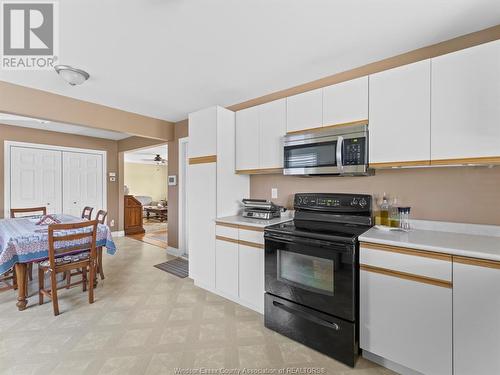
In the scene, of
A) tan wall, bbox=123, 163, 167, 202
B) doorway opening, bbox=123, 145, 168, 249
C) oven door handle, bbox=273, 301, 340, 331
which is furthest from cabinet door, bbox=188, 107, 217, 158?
tan wall, bbox=123, 163, 167, 202

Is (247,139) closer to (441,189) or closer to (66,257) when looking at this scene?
(441,189)

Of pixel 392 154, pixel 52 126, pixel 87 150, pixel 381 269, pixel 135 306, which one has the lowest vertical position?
pixel 135 306

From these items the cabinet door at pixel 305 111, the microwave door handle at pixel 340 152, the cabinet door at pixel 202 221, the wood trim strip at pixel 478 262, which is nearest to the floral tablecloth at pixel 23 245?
the cabinet door at pixel 202 221

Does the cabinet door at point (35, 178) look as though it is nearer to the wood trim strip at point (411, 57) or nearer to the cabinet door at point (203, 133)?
the cabinet door at point (203, 133)

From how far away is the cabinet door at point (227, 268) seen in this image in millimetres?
2604

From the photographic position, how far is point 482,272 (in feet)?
4.41

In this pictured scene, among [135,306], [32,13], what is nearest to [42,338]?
[135,306]

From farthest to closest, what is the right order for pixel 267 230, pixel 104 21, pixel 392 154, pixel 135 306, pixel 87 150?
pixel 87 150 → pixel 135 306 → pixel 267 230 → pixel 392 154 → pixel 104 21

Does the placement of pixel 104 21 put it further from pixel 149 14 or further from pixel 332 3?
pixel 332 3

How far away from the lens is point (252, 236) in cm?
243

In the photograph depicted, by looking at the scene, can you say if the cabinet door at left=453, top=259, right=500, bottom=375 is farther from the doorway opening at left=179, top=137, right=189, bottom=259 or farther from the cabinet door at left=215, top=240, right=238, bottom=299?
the doorway opening at left=179, top=137, right=189, bottom=259

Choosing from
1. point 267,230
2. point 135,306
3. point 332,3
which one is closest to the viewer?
point 332,3

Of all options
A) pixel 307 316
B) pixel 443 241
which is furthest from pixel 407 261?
pixel 307 316

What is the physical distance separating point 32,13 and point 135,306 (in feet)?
8.84
